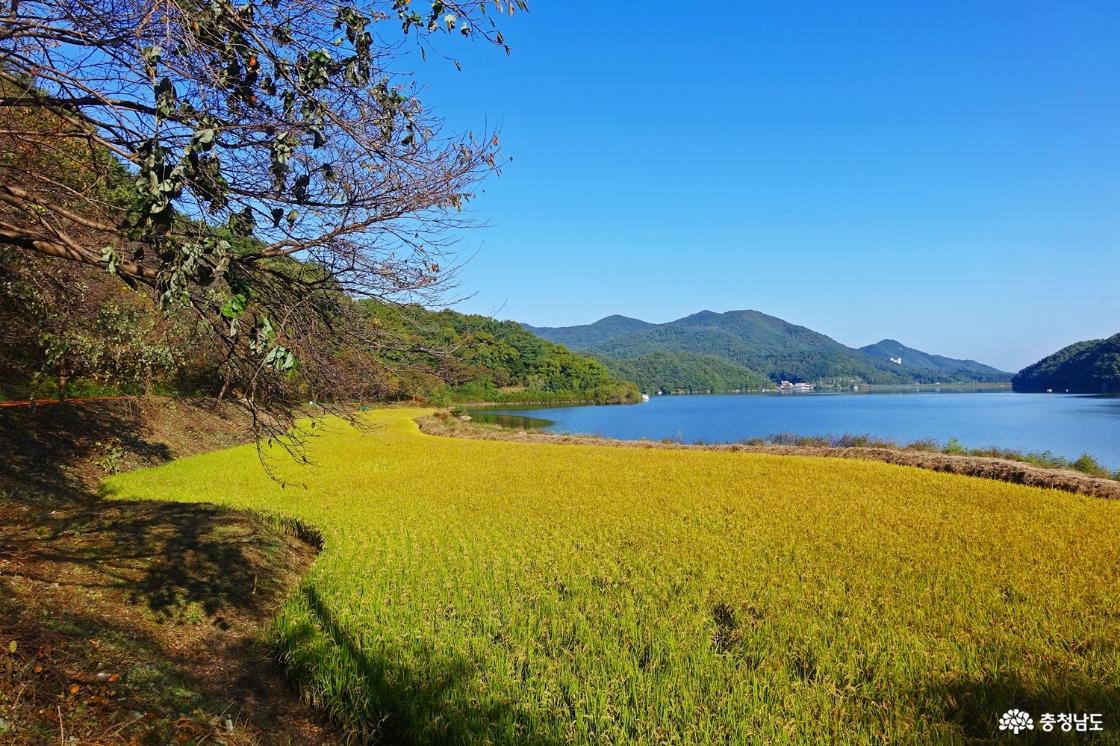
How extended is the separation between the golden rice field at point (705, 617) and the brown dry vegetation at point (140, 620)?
42cm

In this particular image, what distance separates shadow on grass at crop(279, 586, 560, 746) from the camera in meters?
3.39

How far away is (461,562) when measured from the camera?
260 inches

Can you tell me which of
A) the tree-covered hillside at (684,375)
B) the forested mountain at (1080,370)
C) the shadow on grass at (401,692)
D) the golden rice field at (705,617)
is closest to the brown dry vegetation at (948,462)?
the golden rice field at (705,617)

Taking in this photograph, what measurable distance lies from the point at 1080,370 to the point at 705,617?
126 meters

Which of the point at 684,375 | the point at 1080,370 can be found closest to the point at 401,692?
the point at 1080,370

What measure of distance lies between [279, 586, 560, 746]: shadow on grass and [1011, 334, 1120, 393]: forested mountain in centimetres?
11105

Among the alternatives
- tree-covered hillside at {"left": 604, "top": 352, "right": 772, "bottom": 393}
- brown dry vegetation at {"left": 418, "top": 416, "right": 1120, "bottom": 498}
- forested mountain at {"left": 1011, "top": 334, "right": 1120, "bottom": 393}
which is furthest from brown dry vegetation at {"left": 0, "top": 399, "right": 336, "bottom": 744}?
tree-covered hillside at {"left": 604, "top": 352, "right": 772, "bottom": 393}

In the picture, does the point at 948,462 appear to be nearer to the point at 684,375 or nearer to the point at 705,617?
the point at 705,617

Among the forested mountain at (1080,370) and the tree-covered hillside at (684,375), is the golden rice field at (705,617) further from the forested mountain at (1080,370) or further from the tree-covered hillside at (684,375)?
the tree-covered hillside at (684,375)

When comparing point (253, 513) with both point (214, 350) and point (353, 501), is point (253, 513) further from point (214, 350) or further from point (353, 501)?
point (214, 350)

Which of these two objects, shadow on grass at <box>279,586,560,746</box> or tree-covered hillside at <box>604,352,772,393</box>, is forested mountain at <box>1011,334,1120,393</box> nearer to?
tree-covered hillside at <box>604,352,772,393</box>

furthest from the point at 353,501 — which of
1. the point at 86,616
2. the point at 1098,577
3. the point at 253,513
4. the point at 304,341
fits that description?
the point at 1098,577

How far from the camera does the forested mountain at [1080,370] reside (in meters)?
82.5

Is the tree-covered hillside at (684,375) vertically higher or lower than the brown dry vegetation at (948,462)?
higher
